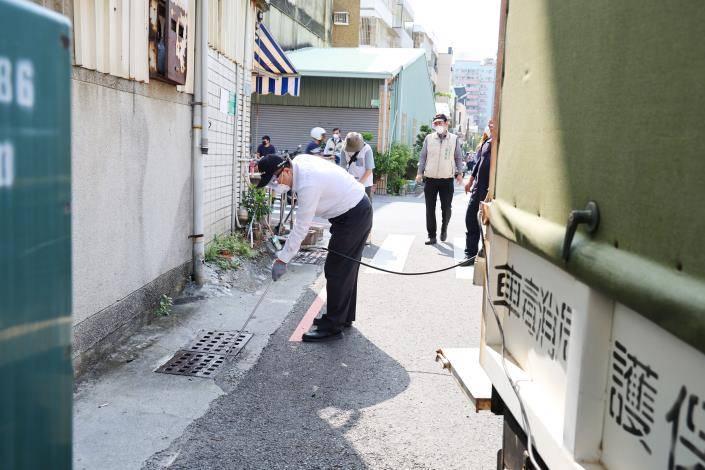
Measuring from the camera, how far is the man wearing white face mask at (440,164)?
10.9m

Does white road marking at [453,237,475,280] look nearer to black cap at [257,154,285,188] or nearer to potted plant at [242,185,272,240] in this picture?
potted plant at [242,185,272,240]

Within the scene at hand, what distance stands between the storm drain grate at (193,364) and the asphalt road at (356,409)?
0.18 meters

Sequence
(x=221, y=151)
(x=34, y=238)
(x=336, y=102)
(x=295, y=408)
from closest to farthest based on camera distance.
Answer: (x=34, y=238), (x=295, y=408), (x=221, y=151), (x=336, y=102)

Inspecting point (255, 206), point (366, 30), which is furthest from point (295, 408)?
point (366, 30)

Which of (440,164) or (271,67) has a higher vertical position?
(271,67)

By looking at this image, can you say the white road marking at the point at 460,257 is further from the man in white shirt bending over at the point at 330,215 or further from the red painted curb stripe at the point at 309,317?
the man in white shirt bending over at the point at 330,215

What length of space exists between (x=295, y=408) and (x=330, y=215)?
6.54 ft

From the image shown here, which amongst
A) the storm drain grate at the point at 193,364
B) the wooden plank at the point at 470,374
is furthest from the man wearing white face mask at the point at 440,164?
the wooden plank at the point at 470,374

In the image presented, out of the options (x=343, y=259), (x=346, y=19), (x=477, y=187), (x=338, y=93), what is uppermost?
(x=346, y=19)

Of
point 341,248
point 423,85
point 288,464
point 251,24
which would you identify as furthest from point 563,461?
point 423,85

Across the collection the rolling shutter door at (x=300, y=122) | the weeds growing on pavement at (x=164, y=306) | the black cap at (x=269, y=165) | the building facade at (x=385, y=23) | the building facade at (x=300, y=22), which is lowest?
the weeds growing on pavement at (x=164, y=306)

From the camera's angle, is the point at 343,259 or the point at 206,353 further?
the point at 343,259

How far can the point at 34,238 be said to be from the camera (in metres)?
1.75

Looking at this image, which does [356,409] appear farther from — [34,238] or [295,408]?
[34,238]
